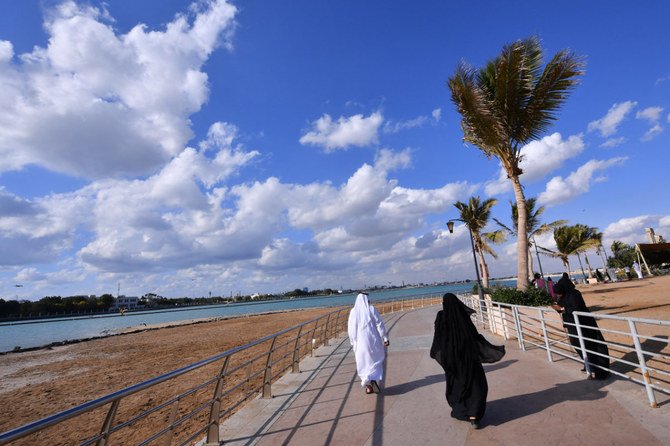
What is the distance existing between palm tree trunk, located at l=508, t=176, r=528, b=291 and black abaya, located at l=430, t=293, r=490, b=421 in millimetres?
9377

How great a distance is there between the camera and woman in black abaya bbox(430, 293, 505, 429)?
14.1 ft

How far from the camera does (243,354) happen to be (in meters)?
16.1

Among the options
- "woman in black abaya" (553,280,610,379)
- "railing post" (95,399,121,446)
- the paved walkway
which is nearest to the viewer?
"railing post" (95,399,121,446)

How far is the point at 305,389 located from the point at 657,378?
18.7 feet

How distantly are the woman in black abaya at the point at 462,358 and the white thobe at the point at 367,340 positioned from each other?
1.61 m

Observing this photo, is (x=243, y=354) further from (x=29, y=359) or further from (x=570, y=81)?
(x=29, y=359)

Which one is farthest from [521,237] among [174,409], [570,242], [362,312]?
[570,242]

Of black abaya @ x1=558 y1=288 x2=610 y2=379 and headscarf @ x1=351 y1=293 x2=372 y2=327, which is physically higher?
headscarf @ x1=351 y1=293 x2=372 y2=327

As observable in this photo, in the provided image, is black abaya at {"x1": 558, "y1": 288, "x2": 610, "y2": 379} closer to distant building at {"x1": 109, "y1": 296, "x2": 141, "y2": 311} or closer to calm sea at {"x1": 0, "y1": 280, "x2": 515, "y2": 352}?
calm sea at {"x1": 0, "y1": 280, "x2": 515, "y2": 352}

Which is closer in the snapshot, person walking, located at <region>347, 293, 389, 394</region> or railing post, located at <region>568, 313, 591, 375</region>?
railing post, located at <region>568, 313, 591, 375</region>

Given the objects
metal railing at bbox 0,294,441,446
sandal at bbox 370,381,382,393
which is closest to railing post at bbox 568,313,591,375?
sandal at bbox 370,381,382,393

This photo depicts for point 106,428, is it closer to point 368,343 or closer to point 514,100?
point 368,343

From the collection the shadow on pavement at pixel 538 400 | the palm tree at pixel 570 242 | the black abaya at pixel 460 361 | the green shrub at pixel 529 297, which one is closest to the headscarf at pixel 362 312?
the black abaya at pixel 460 361

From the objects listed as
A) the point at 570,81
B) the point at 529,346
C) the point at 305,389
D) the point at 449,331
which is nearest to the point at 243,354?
the point at 305,389
